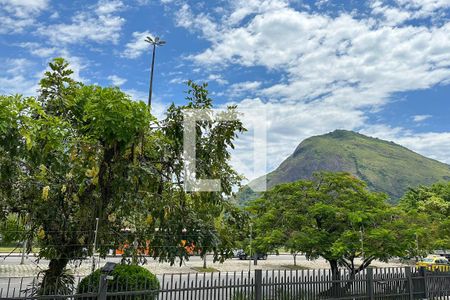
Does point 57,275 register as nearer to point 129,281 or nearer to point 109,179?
point 129,281

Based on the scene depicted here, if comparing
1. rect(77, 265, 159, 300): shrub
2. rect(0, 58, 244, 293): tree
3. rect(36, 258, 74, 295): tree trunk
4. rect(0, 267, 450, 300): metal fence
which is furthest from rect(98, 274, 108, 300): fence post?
rect(36, 258, 74, 295): tree trunk

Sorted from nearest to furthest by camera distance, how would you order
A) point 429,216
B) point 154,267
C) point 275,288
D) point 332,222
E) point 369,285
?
point 275,288, point 369,285, point 332,222, point 154,267, point 429,216

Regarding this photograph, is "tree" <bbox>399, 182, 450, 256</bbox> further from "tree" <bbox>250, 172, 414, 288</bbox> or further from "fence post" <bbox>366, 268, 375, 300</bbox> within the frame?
"fence post" <bbox>366, 268, 375, 300</bbox>

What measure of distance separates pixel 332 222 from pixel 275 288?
6580mm

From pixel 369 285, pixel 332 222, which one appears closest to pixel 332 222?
pixel 332 222

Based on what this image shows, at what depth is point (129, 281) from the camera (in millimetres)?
7672

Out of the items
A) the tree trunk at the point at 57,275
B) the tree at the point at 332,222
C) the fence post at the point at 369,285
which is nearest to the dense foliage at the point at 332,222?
the tree at the point at 332,222

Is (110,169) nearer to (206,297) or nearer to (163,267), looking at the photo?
(206,297)

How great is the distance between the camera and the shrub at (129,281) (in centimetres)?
723

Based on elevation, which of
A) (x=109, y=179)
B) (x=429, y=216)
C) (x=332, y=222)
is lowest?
(x=332, y=222)

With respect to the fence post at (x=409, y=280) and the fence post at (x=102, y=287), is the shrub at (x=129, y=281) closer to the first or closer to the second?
the fence post at (x=102, y=287)

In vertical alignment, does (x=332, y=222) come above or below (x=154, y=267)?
above

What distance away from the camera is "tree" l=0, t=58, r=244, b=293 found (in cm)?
684

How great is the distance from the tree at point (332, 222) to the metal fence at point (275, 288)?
1.61 metres
